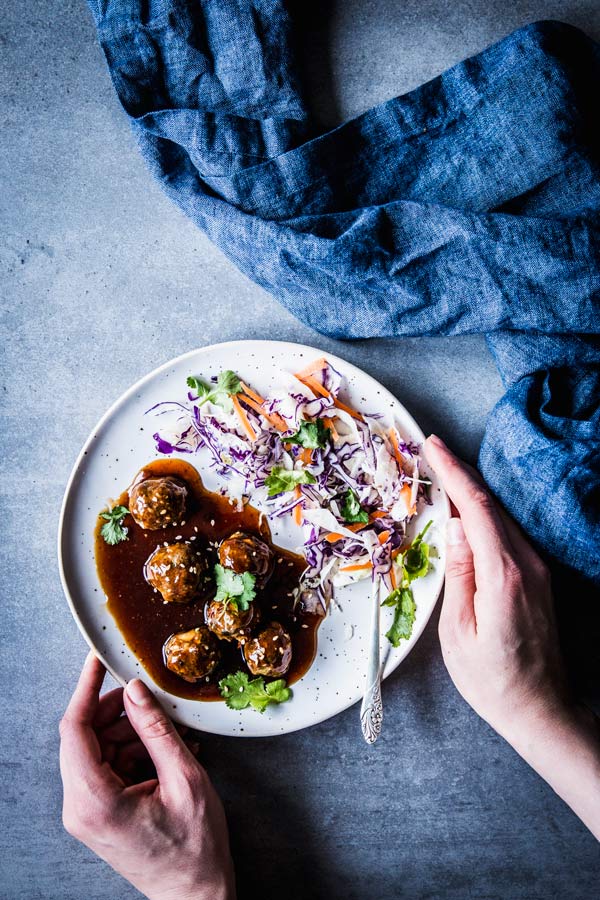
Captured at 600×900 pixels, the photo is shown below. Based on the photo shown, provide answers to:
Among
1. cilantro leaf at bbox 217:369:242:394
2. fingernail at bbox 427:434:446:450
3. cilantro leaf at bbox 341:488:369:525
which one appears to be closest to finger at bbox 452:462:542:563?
fingernail at bbox 427:434:446:450

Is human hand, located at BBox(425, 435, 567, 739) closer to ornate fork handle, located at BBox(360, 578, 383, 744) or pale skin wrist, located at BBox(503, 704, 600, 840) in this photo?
pale skin wrist, located at BBox(503, 704, 600, 840)

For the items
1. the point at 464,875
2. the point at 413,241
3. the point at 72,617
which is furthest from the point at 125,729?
the point at 413,241

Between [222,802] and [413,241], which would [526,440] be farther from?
[222,802]

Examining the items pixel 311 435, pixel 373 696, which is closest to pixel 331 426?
pixel 311 435

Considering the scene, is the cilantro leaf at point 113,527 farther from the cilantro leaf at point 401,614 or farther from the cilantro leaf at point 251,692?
the cilantro leaf at point 401,614

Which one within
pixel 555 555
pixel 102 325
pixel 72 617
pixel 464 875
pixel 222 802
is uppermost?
pixel 102 325

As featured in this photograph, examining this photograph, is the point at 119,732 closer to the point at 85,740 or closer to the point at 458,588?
the point at 85,740
